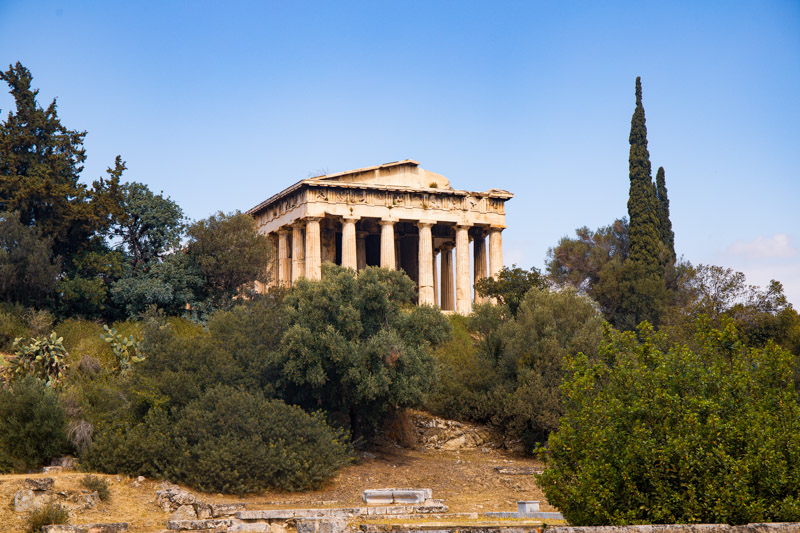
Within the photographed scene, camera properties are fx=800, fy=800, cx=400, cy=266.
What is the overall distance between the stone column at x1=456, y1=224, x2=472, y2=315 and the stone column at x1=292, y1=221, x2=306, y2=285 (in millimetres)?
7734

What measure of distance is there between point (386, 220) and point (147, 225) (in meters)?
12.2

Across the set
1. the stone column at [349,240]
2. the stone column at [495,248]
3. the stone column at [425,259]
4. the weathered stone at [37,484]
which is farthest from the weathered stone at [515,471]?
the stone column at [495,248]

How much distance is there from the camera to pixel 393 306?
2338cm

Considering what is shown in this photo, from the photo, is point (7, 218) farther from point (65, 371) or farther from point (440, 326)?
point (440, 326)

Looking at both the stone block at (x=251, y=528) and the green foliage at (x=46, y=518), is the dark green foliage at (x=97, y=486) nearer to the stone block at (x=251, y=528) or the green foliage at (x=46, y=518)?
the green foliage at (x=46, y=518)

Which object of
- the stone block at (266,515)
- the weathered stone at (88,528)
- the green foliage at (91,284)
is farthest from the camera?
the green foliage at (91,284)

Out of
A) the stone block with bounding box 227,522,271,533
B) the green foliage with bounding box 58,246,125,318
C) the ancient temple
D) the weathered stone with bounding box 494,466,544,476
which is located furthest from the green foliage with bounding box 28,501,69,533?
the ancient temple

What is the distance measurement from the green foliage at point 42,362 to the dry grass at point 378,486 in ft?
17.5

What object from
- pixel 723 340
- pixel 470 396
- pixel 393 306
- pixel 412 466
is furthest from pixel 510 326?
pixel 723 340

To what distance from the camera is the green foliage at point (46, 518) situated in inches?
535

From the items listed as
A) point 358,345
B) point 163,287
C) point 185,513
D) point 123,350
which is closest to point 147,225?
point 163,287

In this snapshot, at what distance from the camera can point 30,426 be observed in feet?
60.4

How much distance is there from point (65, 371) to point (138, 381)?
12.7ft

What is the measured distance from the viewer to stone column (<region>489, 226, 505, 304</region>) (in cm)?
4106
